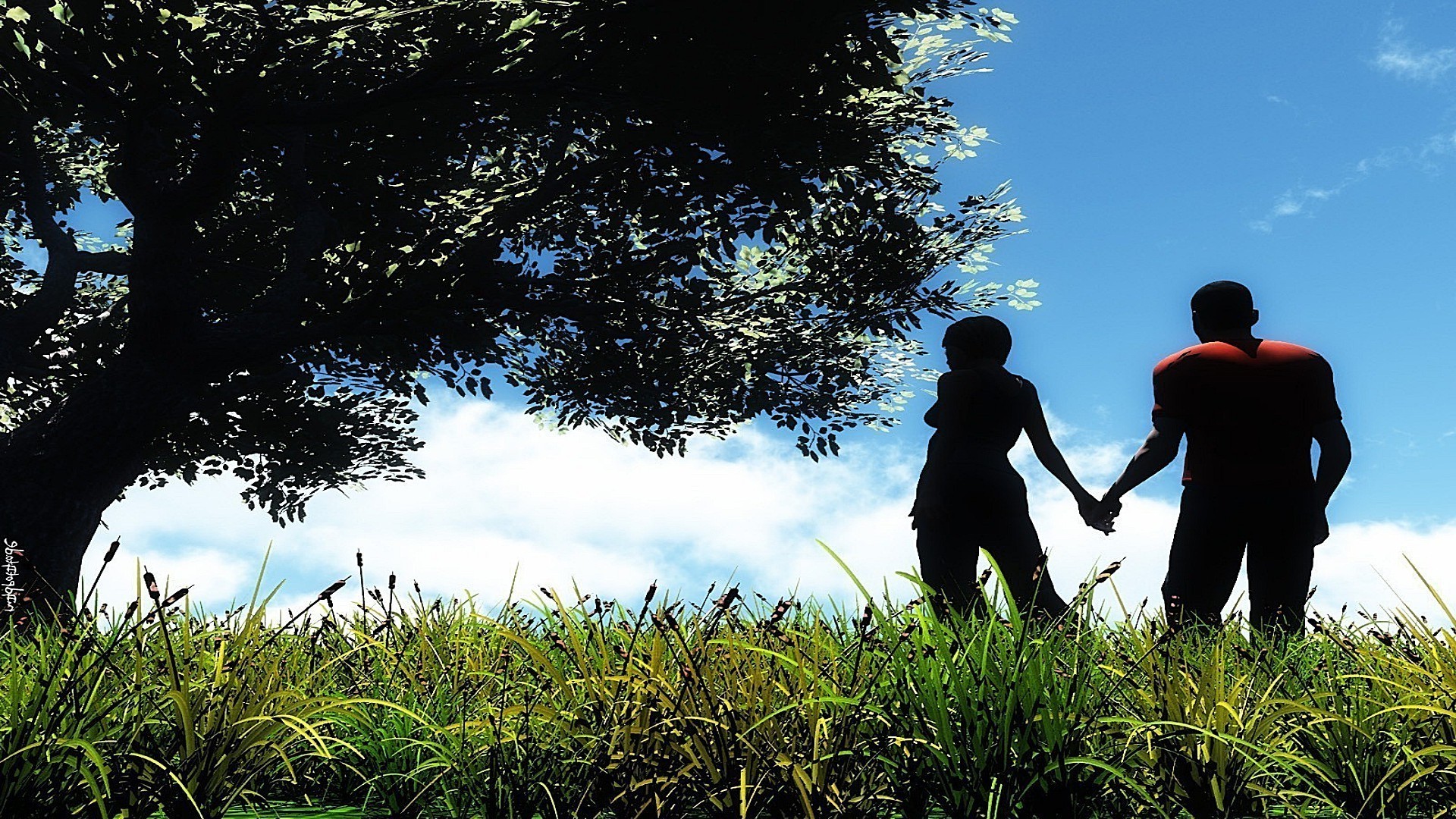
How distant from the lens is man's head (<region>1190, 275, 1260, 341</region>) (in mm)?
6703

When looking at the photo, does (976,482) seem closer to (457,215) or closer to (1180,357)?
(1180,357)

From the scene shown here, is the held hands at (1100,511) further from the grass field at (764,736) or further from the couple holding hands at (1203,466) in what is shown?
the grass field at (764,736)

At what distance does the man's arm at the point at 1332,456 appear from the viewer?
21.4 feet

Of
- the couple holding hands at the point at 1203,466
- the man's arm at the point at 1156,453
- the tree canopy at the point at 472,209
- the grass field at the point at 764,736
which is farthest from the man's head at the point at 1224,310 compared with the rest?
the tree canopy at the point at 472,209

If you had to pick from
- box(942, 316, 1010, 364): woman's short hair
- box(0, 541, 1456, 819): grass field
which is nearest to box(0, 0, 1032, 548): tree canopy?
box(942, 316, 1010, 364): woman's short hair

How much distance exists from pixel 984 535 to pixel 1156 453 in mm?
1138

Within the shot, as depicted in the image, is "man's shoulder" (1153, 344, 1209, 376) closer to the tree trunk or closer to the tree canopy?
the tree canopy

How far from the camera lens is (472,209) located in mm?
14406

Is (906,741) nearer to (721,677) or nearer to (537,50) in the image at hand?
(721,677)

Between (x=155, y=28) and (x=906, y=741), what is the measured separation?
10422 mm

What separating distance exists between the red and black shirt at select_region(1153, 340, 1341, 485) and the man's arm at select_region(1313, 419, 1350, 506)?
0.22 ft

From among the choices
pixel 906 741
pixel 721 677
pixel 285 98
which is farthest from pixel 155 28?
pixel 906 741

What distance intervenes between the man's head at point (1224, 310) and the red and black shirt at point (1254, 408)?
8.7 inches

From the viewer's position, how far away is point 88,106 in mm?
12453
